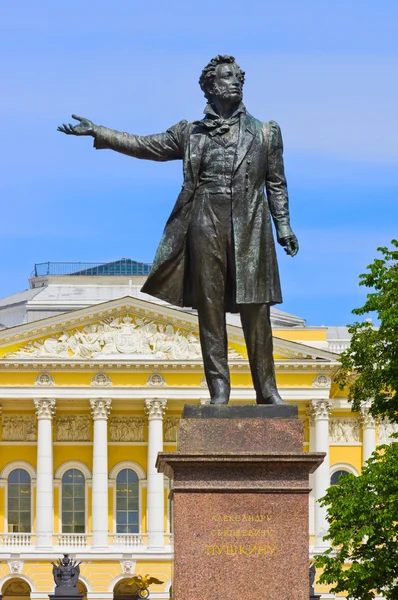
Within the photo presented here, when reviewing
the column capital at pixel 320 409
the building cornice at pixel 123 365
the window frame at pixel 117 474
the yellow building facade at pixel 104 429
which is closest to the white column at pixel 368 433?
the yellow building facade at pixel 104 429

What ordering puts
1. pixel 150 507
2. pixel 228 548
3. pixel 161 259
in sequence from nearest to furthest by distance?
1. pixel 228 548
2. pixel 161 259
3. pixel 150 507

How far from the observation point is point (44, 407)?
238ft

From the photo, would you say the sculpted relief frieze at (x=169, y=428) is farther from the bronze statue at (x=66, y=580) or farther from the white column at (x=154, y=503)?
the bronze statue at (x=66, y=580)

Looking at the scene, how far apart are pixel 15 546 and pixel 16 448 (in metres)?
4.00

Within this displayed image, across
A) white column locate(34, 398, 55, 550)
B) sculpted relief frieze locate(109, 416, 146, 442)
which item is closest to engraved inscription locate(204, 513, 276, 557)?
white column locate(34, 398, 55, 550)

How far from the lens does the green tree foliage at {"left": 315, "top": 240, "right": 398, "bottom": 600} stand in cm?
3772

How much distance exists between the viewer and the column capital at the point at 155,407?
7288cm

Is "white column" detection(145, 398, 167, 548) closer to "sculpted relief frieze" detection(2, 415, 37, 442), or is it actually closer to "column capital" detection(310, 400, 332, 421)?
"sculpted relief frieze" detection(2, 415, 37, 442)

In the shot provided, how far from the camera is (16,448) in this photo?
7375cm

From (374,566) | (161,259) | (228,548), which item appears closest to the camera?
(228,548)

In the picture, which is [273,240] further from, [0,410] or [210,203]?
[0,410]

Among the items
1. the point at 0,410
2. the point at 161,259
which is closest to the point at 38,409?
the point at 0,410

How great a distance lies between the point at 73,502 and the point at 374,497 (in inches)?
1378

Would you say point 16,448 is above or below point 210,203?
above
